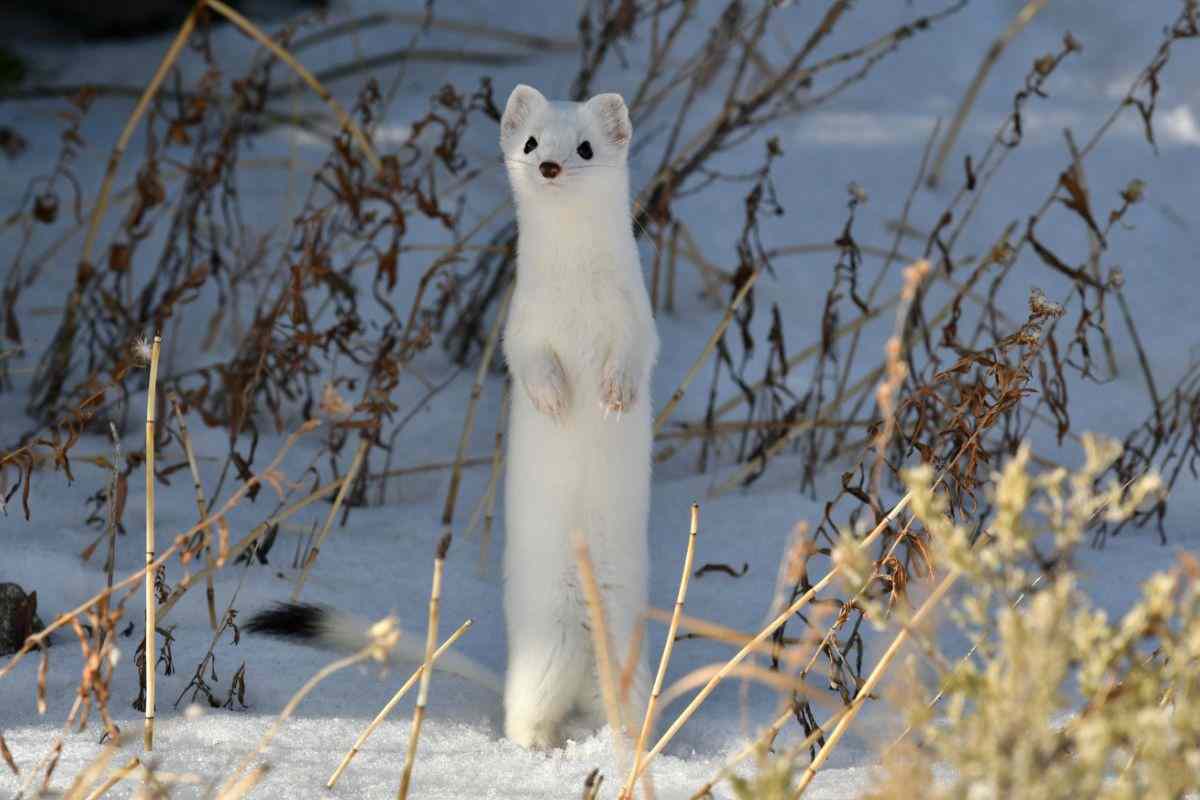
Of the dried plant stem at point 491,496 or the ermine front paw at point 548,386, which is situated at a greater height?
the ermine front paw at point 548,386

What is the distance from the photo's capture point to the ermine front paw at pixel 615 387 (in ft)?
6.89

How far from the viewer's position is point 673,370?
343 centimetres

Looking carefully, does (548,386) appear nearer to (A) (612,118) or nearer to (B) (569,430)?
(B) (569,430)

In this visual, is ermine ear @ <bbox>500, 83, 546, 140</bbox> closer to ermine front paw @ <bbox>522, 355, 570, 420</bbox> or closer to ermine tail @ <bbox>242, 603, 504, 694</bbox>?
ermine front paw @ <bbox>522, 355, 570, 420</bbox>

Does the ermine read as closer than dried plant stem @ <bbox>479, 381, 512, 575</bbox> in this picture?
Yes

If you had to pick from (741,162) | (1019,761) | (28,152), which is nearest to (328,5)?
(28,152)

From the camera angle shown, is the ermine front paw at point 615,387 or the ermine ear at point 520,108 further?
the ermine ear at point 520,108

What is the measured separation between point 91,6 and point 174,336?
1794 mm

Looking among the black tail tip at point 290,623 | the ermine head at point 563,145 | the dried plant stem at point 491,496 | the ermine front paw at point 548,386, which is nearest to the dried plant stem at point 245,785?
the black tail tip at point 290,623

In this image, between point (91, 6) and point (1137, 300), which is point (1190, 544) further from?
point (91, 6)

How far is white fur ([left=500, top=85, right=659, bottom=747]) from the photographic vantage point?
2129 mm

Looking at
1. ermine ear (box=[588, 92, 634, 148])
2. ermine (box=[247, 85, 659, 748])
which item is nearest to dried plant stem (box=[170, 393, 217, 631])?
ermine (box=[247, 85, 659, 748])

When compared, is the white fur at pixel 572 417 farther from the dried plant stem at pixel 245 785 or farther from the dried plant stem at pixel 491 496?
the dried plant stem at pixel 245 785

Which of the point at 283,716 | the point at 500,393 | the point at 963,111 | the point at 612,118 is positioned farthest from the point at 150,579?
the point at 963,111
